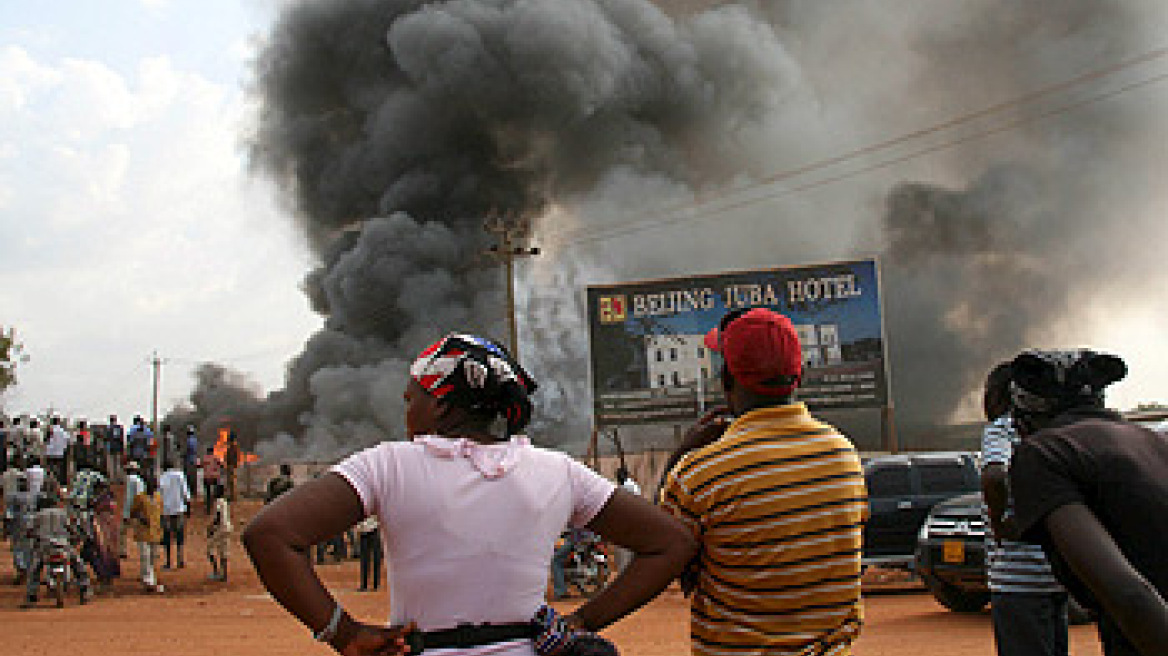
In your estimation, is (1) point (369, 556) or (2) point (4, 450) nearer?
(1) point (369, 556)

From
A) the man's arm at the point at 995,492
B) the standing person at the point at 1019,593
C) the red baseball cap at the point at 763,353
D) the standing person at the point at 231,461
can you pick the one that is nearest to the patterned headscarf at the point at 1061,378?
the red baseball cap at the point at 763,353

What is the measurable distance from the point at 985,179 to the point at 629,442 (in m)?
18.8

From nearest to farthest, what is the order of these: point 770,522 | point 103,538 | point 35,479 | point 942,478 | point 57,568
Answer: point 770,522
point 942,478
point 57,568
point 103,538
point 35,479

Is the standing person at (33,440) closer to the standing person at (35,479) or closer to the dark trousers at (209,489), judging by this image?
the dark trousers at (209,489)

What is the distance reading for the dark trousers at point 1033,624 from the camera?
12.2 feet

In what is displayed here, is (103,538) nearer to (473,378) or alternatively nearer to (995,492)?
(995,492)

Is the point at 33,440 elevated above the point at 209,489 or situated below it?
above

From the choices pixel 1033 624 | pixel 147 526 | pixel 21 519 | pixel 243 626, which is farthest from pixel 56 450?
pixel 1033 624

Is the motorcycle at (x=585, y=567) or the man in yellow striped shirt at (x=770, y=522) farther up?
the man in yellow striped shirt at (x=770, y=522)

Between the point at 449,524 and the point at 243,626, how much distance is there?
9.82 m

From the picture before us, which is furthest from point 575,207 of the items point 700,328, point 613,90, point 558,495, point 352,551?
point 558,495

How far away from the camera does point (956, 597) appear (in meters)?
9.59

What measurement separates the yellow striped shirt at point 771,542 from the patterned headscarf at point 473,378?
1.51 feet

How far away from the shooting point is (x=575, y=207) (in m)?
45.2
